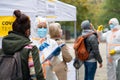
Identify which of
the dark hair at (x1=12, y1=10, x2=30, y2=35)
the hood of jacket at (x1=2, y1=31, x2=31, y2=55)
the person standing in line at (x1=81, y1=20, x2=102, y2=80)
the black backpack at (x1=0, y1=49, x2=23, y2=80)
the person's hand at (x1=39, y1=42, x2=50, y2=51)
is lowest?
the person standing in line at (x1=81, y1=20, x2=102, y2=80)

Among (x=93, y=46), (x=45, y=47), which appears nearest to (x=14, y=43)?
(x=45, y=47)

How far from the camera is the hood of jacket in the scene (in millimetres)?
3932

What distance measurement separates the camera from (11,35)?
398cm

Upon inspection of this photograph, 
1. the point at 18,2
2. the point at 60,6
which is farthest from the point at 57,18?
the point at 18,2

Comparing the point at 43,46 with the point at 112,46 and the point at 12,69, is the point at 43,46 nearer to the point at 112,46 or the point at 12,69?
the point at 12,69

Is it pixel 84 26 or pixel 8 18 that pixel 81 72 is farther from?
pixel 8 18

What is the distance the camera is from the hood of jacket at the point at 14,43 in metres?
3.93

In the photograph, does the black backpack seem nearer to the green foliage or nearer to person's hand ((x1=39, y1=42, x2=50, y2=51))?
person's hand ((x1=39, y1=42, x2=50, y2=51))

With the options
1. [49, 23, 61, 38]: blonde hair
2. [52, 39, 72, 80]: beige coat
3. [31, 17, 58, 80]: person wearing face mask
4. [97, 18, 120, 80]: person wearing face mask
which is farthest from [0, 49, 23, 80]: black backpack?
[97, 18, 120, 80]: person wearing face mask

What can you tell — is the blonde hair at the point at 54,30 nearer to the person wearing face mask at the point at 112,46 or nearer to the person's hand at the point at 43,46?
the person's hand at the point at 43,46

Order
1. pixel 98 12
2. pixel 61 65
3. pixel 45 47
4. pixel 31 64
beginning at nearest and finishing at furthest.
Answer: pixel 31 64 < pixel 45 47 < pixel 61 65 < pixel 98 12

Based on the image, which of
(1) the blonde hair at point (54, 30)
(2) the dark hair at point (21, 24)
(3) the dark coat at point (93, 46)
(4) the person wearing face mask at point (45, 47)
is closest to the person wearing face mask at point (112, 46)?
(3) the dark coat at point (93, 46)

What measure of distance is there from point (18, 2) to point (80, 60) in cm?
322

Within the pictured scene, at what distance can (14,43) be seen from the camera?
3.92 metres
